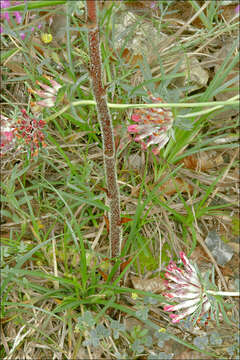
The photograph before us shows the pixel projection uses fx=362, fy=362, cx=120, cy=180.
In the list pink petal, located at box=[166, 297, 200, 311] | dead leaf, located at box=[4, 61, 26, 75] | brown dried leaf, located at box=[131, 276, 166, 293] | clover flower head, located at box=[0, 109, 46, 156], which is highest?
dead leaf, located at box=[4, 61, 26, 75]

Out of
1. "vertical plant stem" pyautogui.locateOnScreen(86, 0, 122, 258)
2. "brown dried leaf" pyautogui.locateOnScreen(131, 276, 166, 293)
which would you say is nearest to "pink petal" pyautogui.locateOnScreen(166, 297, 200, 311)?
"vertical plant stem" pyautogui.locateOnScreen(86, 0, 122, 258)

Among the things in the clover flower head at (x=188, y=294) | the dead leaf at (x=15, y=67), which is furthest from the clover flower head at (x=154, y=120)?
the dead leaf at (x=15, y=67)

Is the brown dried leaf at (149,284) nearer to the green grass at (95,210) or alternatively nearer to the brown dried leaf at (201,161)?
the green grass at (95,210)

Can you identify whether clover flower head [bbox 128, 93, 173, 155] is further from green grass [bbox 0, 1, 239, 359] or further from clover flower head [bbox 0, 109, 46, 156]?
green grass [bbox 0, 1, 239, 359]

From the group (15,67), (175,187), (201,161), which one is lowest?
(175,187)

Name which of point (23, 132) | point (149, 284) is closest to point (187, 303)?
point (149, 284)

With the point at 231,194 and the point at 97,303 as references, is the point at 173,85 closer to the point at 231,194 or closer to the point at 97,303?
the point at 231,194

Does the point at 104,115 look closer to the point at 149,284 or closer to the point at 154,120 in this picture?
the point at 154,120
